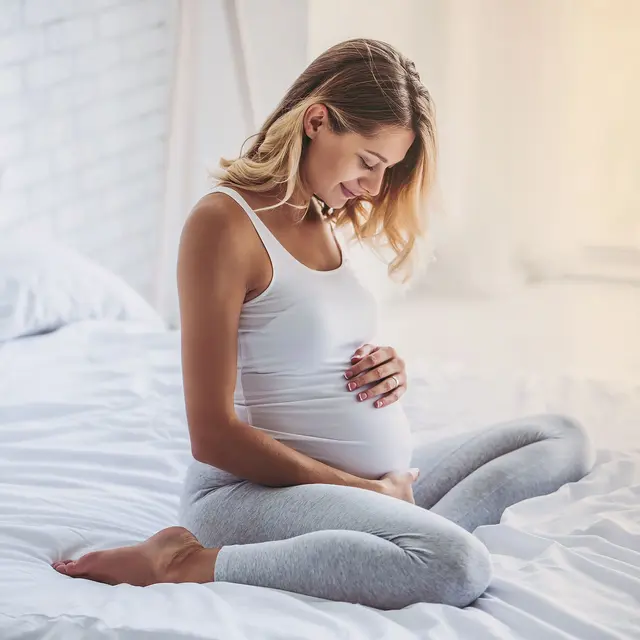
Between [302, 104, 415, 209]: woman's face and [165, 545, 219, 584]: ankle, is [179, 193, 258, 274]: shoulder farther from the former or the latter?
[165, 545, 219, 584]: ankle

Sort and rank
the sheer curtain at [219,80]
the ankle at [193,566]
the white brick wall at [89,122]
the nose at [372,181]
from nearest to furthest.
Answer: the ankle at [193,566] < the nose at [372,181] < the white brick wall at [89,122] < the sheer curtain at [219,80]

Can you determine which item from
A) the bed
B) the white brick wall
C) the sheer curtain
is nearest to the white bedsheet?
the bed

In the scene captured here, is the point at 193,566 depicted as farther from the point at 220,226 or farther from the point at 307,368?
the point at 220,226

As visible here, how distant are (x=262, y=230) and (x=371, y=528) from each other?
0.40m

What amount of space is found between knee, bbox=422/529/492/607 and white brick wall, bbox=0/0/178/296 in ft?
5.71

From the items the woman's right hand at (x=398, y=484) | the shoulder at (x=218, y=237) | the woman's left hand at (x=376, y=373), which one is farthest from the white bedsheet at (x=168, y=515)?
the shoulder at (x=218, y=237)

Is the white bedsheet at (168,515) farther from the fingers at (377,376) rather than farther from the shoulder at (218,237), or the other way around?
the shoulder at (218,237)

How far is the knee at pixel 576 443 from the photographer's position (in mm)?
1370

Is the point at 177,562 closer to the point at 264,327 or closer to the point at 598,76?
the point at 264,327

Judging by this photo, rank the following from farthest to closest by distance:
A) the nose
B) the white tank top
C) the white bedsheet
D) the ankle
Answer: the nose, the white tank top, the ankle, the white bedsheet

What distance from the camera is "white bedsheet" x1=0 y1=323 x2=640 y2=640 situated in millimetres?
915

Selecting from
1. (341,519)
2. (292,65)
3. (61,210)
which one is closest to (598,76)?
(292,65)

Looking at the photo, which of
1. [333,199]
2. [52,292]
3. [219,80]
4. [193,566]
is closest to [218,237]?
[333,199]

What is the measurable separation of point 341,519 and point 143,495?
452mm
